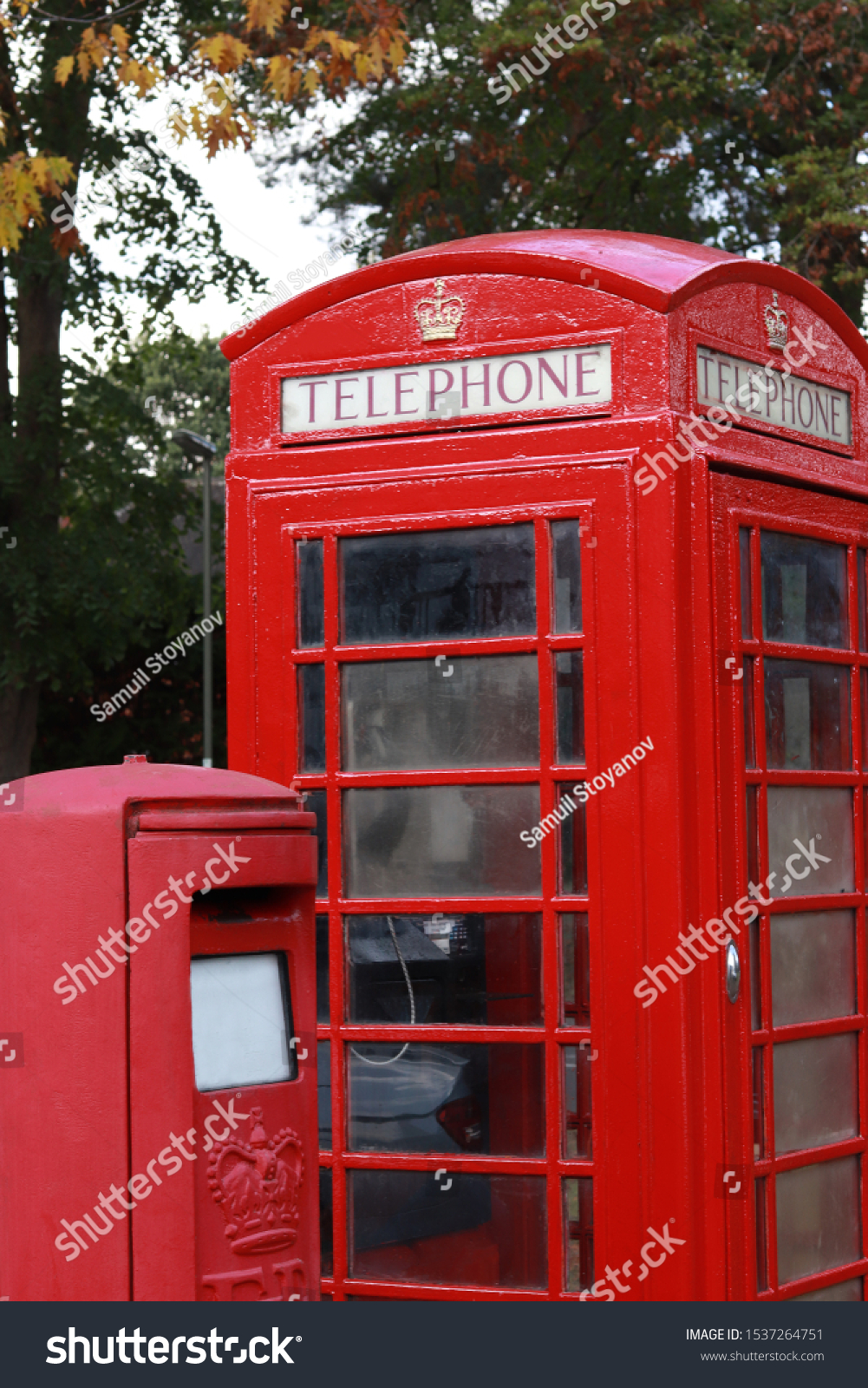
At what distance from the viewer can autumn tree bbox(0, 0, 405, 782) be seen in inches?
A: 418

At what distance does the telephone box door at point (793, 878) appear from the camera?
3.87 m

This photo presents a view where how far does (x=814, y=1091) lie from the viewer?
13.7ft

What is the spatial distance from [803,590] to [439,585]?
0.99 m

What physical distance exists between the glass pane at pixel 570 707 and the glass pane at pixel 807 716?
523 millimetres

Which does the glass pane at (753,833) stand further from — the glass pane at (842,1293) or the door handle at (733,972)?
the glass pane at (842,1293)

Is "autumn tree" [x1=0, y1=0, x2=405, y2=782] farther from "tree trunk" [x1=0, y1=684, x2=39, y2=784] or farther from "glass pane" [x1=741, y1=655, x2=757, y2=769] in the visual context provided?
"glass pane" [x1=741, y1=655, x2=757, y2=769]

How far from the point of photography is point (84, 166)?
471 inches

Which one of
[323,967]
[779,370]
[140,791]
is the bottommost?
[323,967]

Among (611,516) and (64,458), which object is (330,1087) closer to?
(611,516)

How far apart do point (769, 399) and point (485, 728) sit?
3.93 ft

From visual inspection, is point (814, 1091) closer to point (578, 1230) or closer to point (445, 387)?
point (578, 1230)

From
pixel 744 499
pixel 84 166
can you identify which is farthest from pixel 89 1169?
pixel 84 166

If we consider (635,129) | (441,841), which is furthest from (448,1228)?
(635,129)

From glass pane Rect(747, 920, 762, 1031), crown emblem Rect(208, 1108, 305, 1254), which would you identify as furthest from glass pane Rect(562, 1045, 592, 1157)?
crown emblem Rect(208, 1108, 305, 1254)
